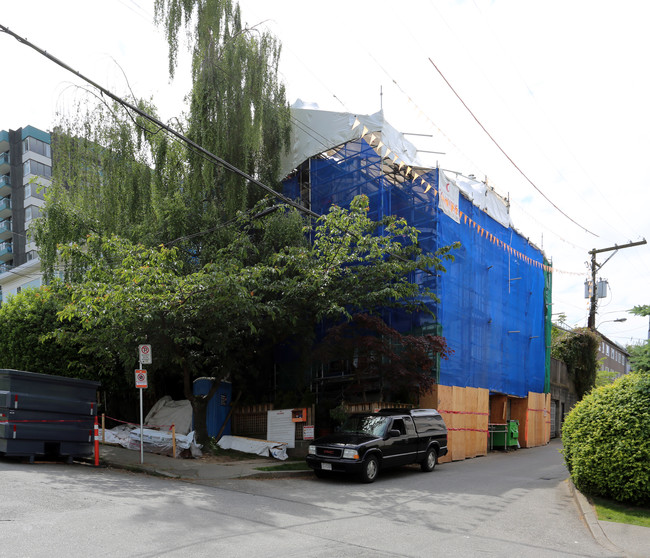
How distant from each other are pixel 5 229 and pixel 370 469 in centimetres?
5588

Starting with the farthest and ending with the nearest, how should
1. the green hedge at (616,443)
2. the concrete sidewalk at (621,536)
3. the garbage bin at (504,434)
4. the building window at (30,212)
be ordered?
1. the building window at (30,212)
2. the garbage bin at (504,434)
3. the green hedge at (616,443)
4. the concrete sidewalk at (621,536)

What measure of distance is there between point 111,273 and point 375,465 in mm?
8787

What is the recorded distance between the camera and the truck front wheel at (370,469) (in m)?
13.4

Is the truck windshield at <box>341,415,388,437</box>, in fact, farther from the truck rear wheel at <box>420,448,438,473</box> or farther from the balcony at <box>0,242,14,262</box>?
the balcony at <box>0,242,14,262</box>

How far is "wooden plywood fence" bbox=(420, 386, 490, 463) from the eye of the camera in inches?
755

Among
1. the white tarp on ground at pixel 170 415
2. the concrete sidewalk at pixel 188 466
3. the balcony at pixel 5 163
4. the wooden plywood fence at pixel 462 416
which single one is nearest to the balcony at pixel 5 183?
the balcony at pixel 5 163

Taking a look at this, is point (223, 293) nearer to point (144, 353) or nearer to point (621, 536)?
point (144, 353)

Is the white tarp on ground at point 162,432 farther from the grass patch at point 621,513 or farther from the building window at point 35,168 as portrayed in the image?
the building window at point 35,168

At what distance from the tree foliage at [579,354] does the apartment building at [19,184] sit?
46.0m

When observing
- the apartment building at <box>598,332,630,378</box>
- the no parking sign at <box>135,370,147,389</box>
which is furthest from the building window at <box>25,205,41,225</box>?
the apartment building at <box>598,332,630,378</box>

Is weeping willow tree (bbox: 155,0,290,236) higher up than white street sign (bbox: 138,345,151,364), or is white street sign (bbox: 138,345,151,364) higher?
weeping willow tree (bbox: 155,0,290,236)

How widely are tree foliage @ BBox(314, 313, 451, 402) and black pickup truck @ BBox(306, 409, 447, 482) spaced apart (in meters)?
1.39

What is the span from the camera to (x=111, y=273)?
16.5 m

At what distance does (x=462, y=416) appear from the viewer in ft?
66.6
